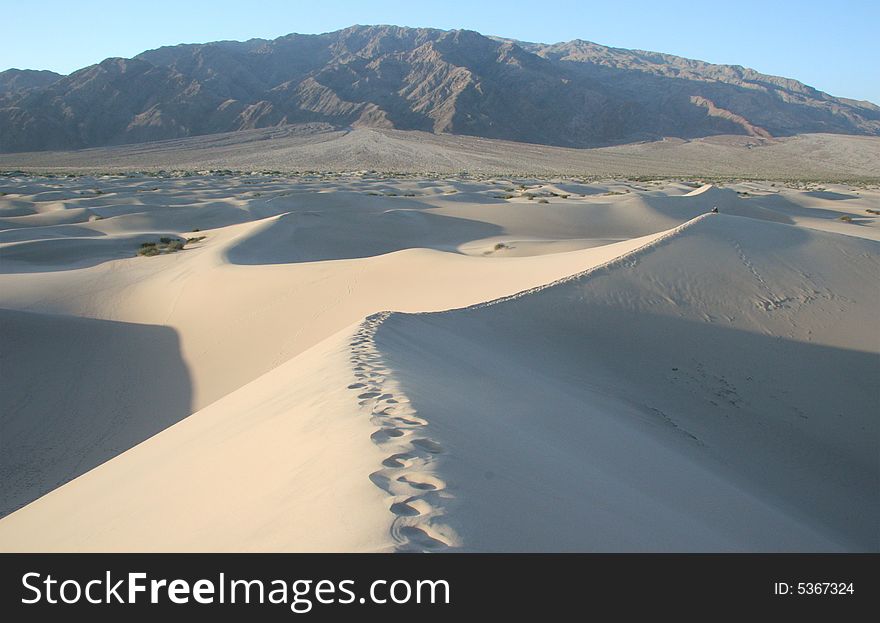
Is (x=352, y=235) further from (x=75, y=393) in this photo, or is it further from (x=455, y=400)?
(x=455, y=400)

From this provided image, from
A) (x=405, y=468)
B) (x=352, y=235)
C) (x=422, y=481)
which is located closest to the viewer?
(x=422, y=481)

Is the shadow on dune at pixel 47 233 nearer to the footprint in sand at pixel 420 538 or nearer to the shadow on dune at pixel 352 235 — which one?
the shadow on dune at pixel 352 235

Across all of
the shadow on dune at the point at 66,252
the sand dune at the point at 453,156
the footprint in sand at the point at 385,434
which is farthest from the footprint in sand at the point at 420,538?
the sand dune at the point at 453,156

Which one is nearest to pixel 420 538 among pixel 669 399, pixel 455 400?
pixel 455 400

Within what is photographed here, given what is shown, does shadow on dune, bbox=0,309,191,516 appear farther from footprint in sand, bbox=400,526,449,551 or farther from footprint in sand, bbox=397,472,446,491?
footprint in sand, bbox=400,526,449,551

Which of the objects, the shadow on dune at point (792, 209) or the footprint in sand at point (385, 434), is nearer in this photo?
the footprint in sand at point (385, 434)

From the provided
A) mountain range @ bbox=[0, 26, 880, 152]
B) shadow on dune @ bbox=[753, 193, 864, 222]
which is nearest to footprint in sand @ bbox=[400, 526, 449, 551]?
shadow on dune @ bbox=[753, 193, 864, 222]

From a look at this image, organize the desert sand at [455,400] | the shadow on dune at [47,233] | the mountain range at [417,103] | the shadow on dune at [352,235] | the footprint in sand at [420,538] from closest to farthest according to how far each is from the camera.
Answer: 1. the footprint in sand at [420,538]
2. the desert sand at [455,400]
3. the shadow on dune at [352,235]
4. the shadow on dune at [47,233]
5. the mountain range at [417,103]
